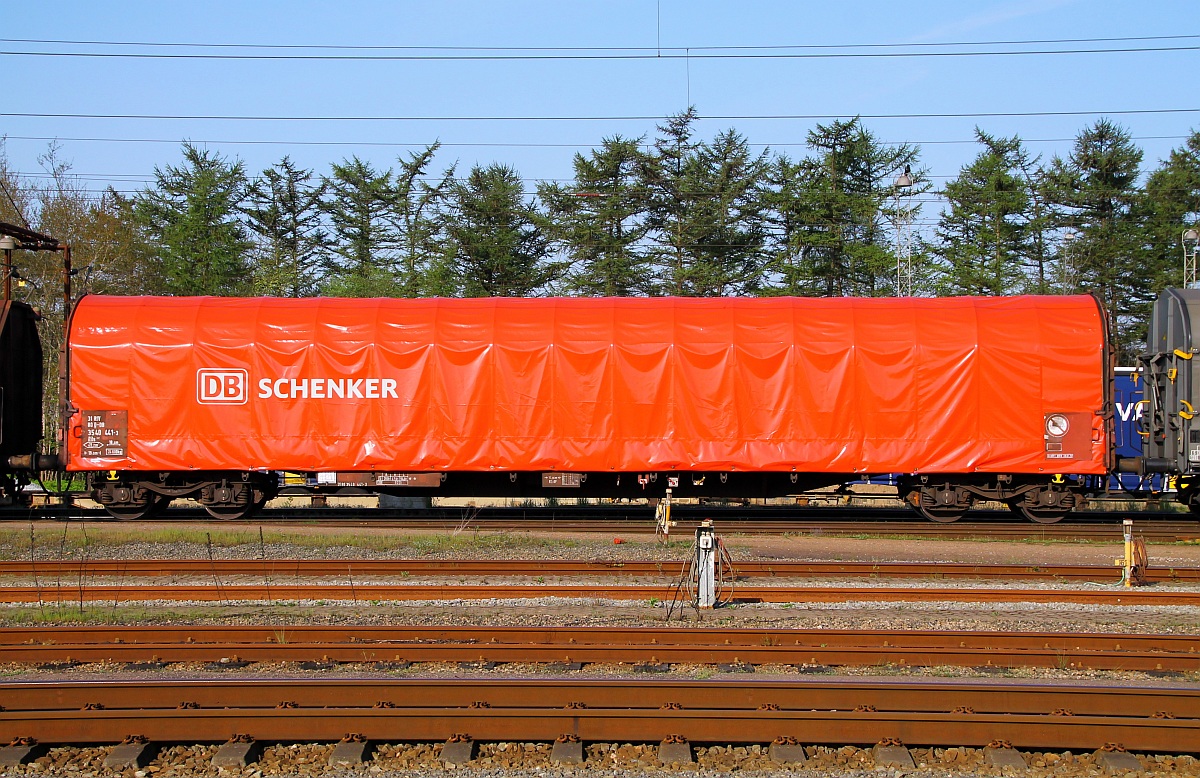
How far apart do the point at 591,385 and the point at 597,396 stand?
0.24 metres

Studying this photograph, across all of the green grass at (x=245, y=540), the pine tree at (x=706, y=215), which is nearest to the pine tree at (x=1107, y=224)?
the pine tree at (x=706, y=215)

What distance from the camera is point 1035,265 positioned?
42.1 m

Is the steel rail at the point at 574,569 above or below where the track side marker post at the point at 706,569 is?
below

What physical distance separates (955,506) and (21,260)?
37591 millimetres

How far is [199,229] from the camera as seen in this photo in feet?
138

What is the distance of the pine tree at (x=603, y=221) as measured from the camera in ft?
126

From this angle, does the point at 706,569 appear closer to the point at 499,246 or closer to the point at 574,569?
the point at 574,569

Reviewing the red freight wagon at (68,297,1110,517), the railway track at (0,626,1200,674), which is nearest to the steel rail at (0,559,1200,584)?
the railway track at (0,626,1200,674)

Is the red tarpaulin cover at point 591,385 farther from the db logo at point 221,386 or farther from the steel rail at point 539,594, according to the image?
the steel rail at point 539,594

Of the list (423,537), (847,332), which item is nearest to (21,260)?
(423,537)

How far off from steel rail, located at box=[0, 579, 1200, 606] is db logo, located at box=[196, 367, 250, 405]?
22.2 ft

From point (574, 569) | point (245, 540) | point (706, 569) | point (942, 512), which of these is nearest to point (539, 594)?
point (574, 569)

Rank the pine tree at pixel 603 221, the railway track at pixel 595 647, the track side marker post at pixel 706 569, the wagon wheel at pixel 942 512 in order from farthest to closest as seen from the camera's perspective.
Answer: the pine tree at pixel 603 221 < the wagon wheel at pixel 942 512 < the track side marker post at pixel 706 569 < the railway track at pixel 595 647

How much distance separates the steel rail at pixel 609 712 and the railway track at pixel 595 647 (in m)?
1.26
